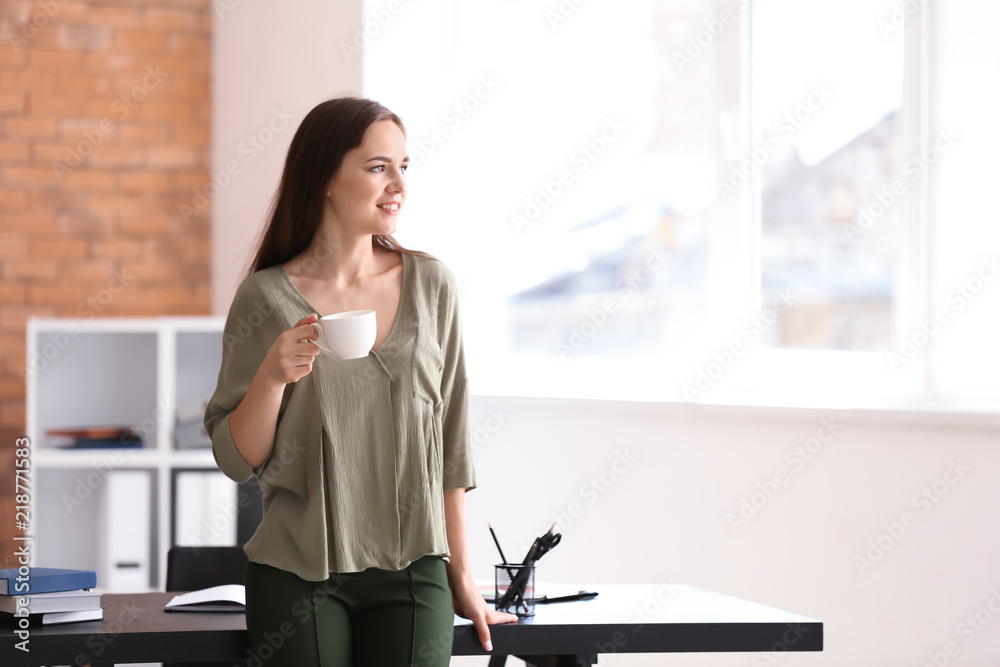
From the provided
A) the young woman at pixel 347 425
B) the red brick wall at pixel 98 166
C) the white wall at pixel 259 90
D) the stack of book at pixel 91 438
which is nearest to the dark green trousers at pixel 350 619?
the young woman at pixel 347 425

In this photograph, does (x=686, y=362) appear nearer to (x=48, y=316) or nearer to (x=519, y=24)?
(x=519, y=24)

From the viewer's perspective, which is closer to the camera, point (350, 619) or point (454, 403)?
point (350, 619)

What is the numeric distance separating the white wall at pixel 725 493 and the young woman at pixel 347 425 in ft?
5.41

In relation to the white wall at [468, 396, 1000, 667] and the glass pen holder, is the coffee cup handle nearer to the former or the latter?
the glass pen holder

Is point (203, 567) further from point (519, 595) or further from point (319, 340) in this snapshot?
point (319, 340)

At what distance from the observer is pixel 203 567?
106 inches

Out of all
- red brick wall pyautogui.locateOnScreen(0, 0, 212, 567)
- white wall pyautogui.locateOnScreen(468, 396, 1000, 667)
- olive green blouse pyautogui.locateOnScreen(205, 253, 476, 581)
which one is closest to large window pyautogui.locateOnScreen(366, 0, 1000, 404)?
white wall pyautogui.locateOnScreen(468, 396, 1000, 667)

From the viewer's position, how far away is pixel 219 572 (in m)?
2.68

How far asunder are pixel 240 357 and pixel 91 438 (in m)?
2.21

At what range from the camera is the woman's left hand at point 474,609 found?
1.92m

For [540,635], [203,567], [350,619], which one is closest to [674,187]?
[203,567]

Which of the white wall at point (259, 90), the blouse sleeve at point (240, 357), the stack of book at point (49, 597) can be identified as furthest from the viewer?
the white wall at point (259, 90)

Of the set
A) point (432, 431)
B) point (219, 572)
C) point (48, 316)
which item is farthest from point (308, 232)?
point (48, 316)

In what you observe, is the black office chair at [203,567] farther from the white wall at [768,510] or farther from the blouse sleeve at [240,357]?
the white wall at [768,510]
